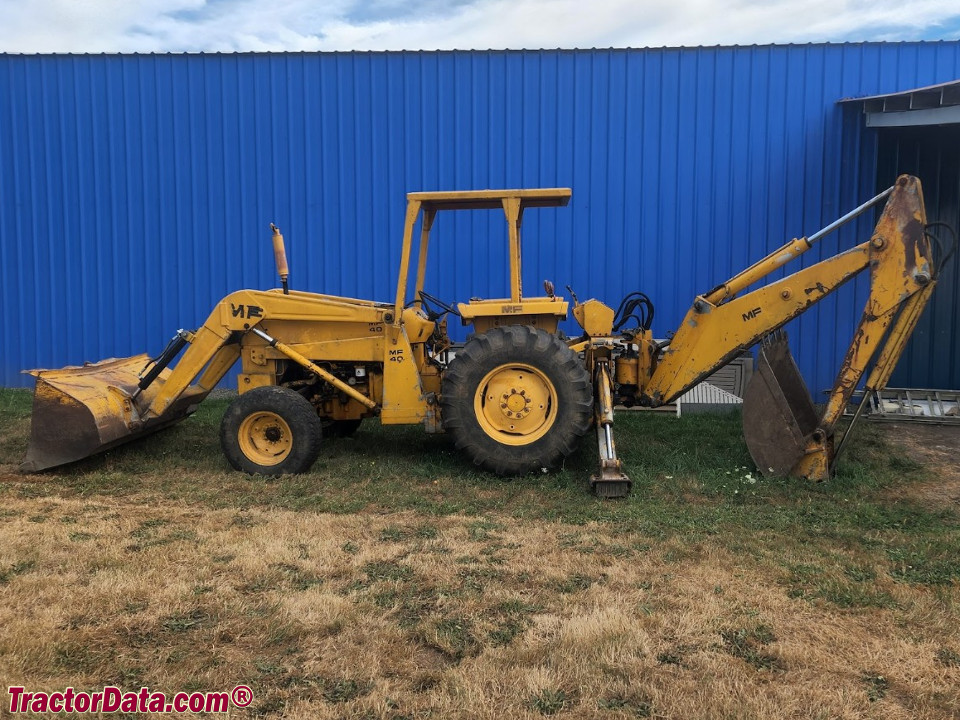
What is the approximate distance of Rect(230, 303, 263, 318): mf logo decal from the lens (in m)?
6.19

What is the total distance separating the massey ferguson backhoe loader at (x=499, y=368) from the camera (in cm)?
550

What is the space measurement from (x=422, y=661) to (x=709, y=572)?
67.1 inches

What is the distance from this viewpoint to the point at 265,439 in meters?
6.09

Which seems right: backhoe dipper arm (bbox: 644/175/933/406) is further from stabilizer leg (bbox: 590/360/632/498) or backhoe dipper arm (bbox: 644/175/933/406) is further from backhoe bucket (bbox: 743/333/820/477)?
stabilizer leg (bbox: 590/360/632/498)

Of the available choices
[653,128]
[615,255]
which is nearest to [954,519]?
[615,255]

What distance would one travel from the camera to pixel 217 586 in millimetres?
3664

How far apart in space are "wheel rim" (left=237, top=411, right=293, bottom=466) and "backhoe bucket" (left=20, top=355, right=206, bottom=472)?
100 cm

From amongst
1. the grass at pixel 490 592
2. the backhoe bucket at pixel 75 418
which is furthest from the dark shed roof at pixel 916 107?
the backhoe bucket at pixel 75 418

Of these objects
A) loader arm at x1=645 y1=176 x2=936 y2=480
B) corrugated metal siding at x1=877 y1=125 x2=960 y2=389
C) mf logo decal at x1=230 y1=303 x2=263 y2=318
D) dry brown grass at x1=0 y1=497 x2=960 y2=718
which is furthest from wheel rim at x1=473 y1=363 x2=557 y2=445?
corrugated metal siding at x1=877 y1=125 x2=960 y2=389

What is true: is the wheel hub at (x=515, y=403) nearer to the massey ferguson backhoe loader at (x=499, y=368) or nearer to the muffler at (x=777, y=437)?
the massey ferguson backhoe loader at (x=499, y=368)

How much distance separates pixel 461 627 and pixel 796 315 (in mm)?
3974

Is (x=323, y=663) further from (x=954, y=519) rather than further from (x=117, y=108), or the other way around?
(x=117, y=108)

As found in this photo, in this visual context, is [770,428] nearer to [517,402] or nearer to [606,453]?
[606,453]

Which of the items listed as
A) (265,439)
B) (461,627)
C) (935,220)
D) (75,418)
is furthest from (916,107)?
(75,418)
